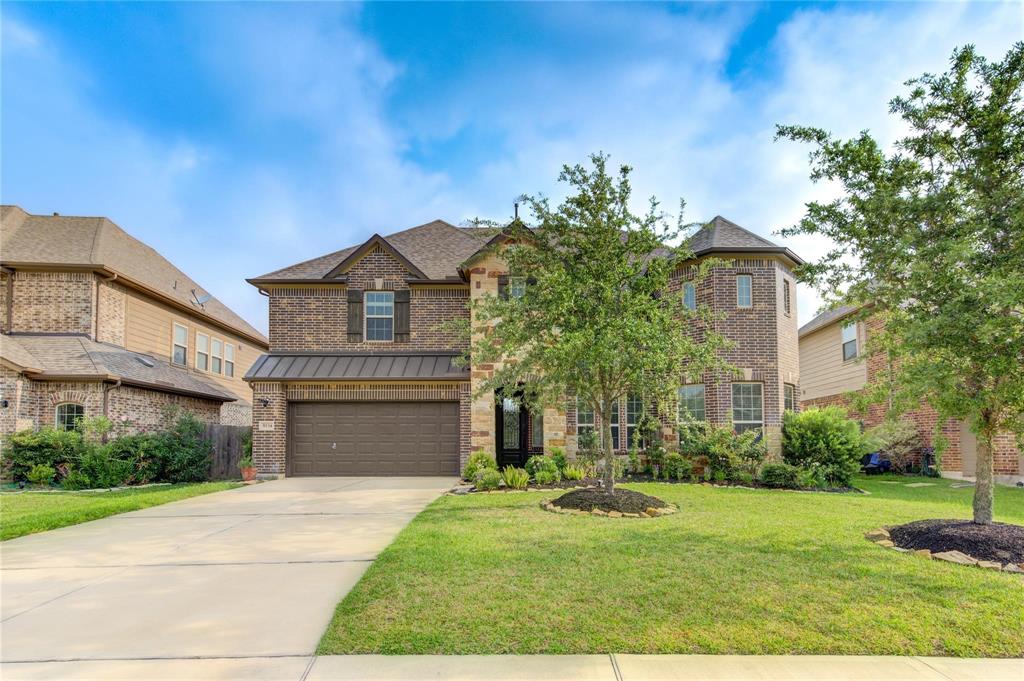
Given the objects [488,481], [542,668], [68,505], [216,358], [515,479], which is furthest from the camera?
[216,358]

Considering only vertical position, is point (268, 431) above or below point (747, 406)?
below

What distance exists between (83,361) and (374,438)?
8.23 m

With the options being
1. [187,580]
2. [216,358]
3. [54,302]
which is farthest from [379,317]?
[187,580]

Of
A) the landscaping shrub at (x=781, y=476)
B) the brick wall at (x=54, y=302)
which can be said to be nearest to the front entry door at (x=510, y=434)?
the landscaping shrub at (x=781, y=476)

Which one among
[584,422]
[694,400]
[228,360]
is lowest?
[584,422]

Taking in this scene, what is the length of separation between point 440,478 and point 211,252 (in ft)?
35.7

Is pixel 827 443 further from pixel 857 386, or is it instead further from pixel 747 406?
pixel 857 386

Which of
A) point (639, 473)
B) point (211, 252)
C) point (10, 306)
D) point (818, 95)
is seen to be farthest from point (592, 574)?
point (10, 306)

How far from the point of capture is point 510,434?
668 inches

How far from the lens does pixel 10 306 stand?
17.5 m

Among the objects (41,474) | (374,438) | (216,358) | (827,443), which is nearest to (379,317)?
(374,438)

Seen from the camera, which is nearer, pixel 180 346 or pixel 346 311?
pixel 346 311

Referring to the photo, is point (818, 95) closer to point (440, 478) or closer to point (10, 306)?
point (440, 478)

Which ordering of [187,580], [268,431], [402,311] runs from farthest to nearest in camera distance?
[402,311] < [268,431] < [187,580]
